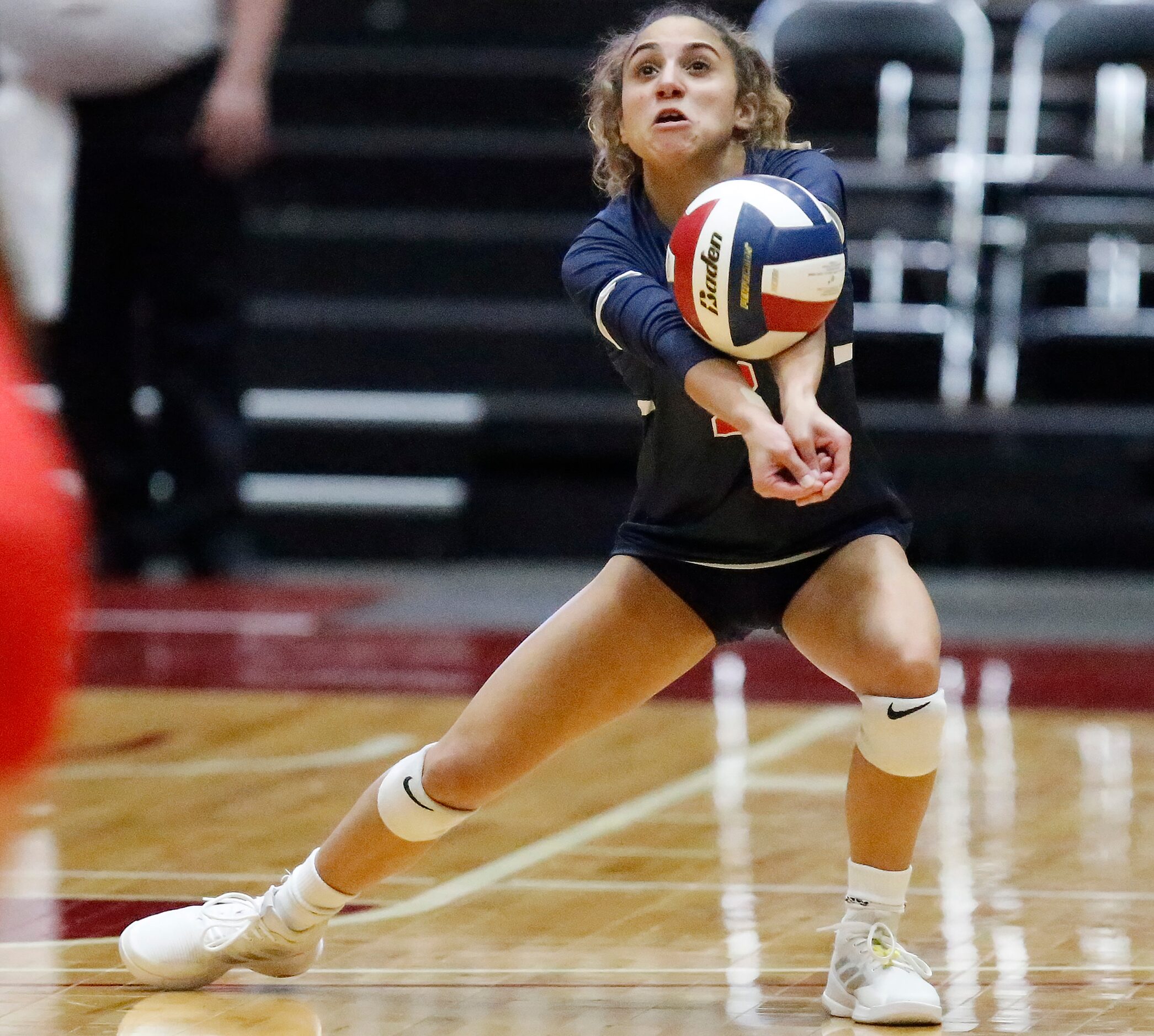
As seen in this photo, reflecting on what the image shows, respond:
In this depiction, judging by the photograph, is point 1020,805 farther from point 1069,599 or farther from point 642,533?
point 1069,599

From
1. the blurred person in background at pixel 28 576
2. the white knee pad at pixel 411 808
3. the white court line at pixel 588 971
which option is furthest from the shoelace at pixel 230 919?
the blurred person in background at pixel 28 576

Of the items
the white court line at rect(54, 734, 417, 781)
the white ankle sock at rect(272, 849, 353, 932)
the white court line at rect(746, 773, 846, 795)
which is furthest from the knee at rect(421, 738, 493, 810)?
the white court line at rect(54, 734, 417, 781)

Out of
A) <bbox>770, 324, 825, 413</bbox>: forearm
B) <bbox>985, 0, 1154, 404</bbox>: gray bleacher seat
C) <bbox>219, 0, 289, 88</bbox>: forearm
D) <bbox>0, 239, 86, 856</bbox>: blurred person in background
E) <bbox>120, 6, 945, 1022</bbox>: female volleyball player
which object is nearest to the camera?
<bbox>0, 239, 86, 856</bbox>: blurred person in background

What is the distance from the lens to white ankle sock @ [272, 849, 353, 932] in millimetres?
3324

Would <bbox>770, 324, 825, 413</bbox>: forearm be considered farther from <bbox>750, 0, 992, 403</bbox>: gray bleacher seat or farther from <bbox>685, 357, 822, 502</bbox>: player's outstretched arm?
<bbox>750, 0, 992, 403</bbox>: gray bleacher seat

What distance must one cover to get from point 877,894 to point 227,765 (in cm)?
219

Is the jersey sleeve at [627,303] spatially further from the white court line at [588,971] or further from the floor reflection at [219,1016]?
the floor reflection at [219,1016]

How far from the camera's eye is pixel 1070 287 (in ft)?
30.2

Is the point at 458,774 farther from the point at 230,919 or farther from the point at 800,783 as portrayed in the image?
the point at 800,783

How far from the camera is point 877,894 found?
324cm

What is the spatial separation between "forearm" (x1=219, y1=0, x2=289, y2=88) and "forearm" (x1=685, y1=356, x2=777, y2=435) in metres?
4.52

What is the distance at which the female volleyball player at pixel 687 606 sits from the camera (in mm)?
3162

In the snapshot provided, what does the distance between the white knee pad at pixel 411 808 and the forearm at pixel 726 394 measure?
687 mm

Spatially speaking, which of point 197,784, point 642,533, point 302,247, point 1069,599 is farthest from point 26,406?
point 302,247
